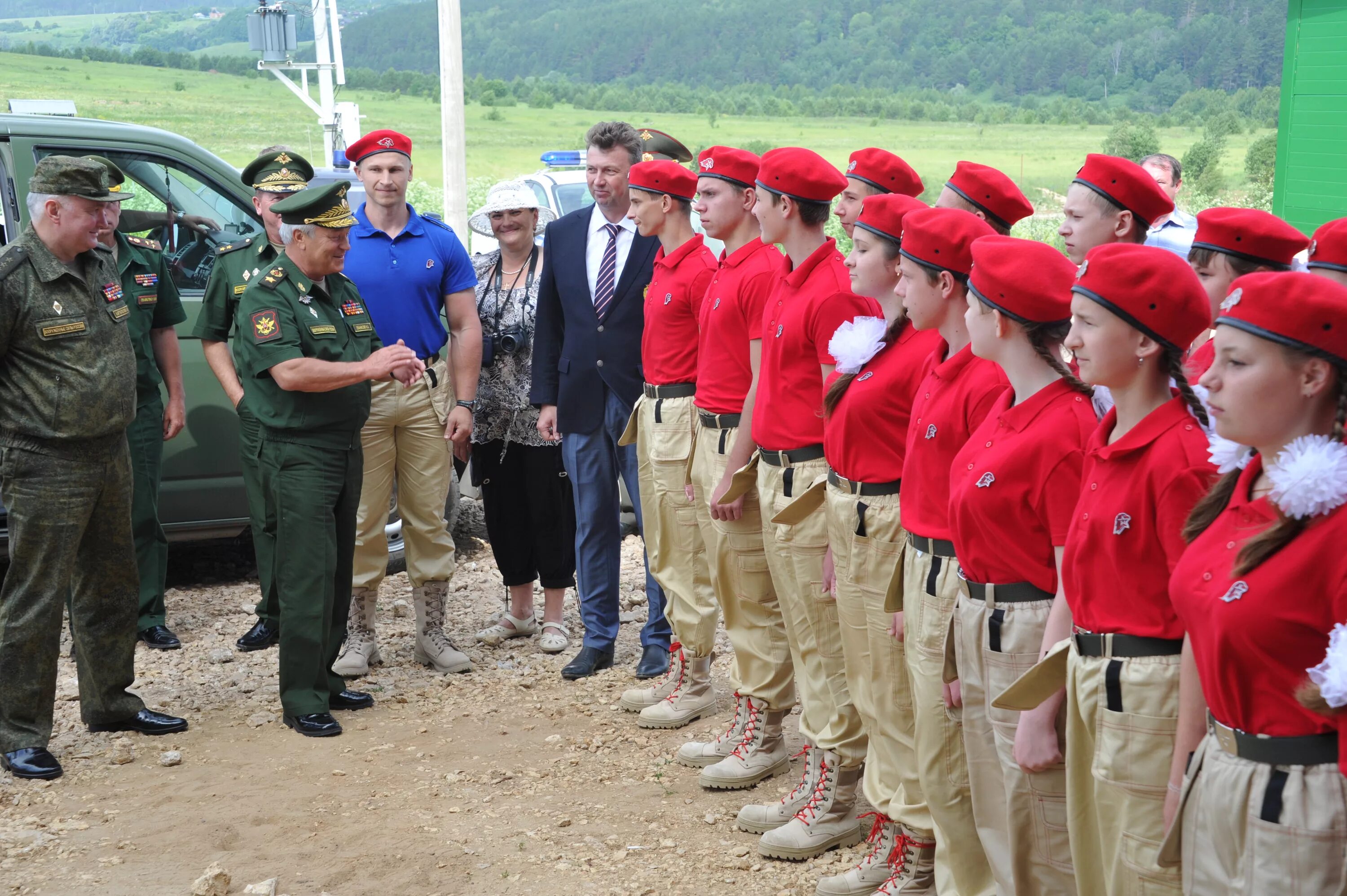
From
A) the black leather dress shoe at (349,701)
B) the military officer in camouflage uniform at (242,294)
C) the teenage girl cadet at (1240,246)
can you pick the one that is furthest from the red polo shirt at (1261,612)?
the military officer in camouflage uniform at (242,294)

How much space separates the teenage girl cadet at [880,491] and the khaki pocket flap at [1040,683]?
81cm

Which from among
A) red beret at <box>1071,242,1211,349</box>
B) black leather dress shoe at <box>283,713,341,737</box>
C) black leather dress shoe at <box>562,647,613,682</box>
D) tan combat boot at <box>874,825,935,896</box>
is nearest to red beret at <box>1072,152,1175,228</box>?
red beret at <box>1071,242,1211,349</box>

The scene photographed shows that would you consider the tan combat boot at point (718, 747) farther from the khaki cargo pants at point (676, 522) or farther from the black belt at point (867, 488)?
the black belt at point (867, 488)

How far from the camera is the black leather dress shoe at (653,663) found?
5.69m

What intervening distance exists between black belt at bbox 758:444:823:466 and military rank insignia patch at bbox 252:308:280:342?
75.6 inches

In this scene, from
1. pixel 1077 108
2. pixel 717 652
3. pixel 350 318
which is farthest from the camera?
pixel 1077 108

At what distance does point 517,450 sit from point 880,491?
2932 millimetres

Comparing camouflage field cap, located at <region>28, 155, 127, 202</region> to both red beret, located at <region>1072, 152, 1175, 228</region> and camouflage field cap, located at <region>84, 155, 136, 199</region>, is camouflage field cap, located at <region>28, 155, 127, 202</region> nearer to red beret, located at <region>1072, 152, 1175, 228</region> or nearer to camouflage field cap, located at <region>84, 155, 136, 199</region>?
camouflage field cap, located at <region>84, 155, 136, 199</region>

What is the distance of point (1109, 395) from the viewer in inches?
114

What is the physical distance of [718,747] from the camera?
15.8ft

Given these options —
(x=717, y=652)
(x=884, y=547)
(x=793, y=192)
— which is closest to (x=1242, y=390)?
(x=884, y=547)

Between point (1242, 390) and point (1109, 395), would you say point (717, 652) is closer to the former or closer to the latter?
point (1109, 395)

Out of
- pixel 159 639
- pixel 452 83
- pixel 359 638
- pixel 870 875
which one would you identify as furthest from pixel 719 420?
pixel 452 83

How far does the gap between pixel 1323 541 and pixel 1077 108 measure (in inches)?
2144
